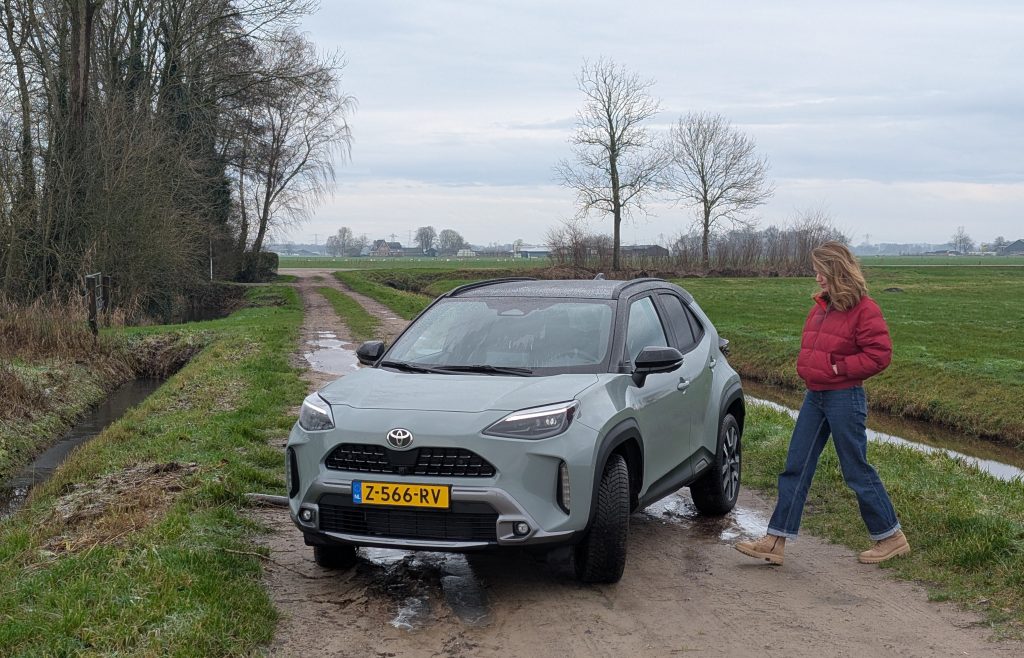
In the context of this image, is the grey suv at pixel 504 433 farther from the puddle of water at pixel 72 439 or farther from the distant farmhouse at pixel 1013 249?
the distant farmhouse at pixel 1013 249

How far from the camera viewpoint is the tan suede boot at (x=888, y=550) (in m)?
6.26

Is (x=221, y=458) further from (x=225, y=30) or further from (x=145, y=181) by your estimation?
(x=225, y=30)

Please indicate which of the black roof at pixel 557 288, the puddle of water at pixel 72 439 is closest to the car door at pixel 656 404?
the black roof at pixel 557 288

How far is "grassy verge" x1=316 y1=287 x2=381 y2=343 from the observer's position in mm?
23503

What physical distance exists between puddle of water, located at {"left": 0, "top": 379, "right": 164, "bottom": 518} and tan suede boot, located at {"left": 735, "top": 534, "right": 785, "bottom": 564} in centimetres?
655

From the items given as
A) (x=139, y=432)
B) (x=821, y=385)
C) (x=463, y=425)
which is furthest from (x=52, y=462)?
(x=821, y=385)

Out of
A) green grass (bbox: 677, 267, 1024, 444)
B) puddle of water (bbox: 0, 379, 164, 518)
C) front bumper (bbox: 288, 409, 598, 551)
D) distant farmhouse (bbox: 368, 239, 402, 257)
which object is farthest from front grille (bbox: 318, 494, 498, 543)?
distant farmhouse (bbox: 368, 239, 402, 257)

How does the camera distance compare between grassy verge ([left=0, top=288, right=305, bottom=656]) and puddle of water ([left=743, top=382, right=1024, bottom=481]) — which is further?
puddle of water ([left=743, top=382, right=1024, bottom=481])

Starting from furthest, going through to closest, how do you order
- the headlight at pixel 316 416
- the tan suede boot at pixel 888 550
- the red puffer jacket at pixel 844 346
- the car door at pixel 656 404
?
the tan suede boot at pixel 888 550 < the car door at pixel 656 404 < the red puffer jacket at pixel 844 346 < the headlight at pixel 316 416

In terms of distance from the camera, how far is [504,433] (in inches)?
202

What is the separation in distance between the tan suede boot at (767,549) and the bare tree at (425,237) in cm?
17838

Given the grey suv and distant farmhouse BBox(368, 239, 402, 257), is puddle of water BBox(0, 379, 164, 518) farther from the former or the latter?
distant farmhouse BBox(368, 239, 402, 257)

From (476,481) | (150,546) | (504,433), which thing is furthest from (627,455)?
(150,546)

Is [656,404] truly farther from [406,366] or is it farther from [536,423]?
[406,366]
